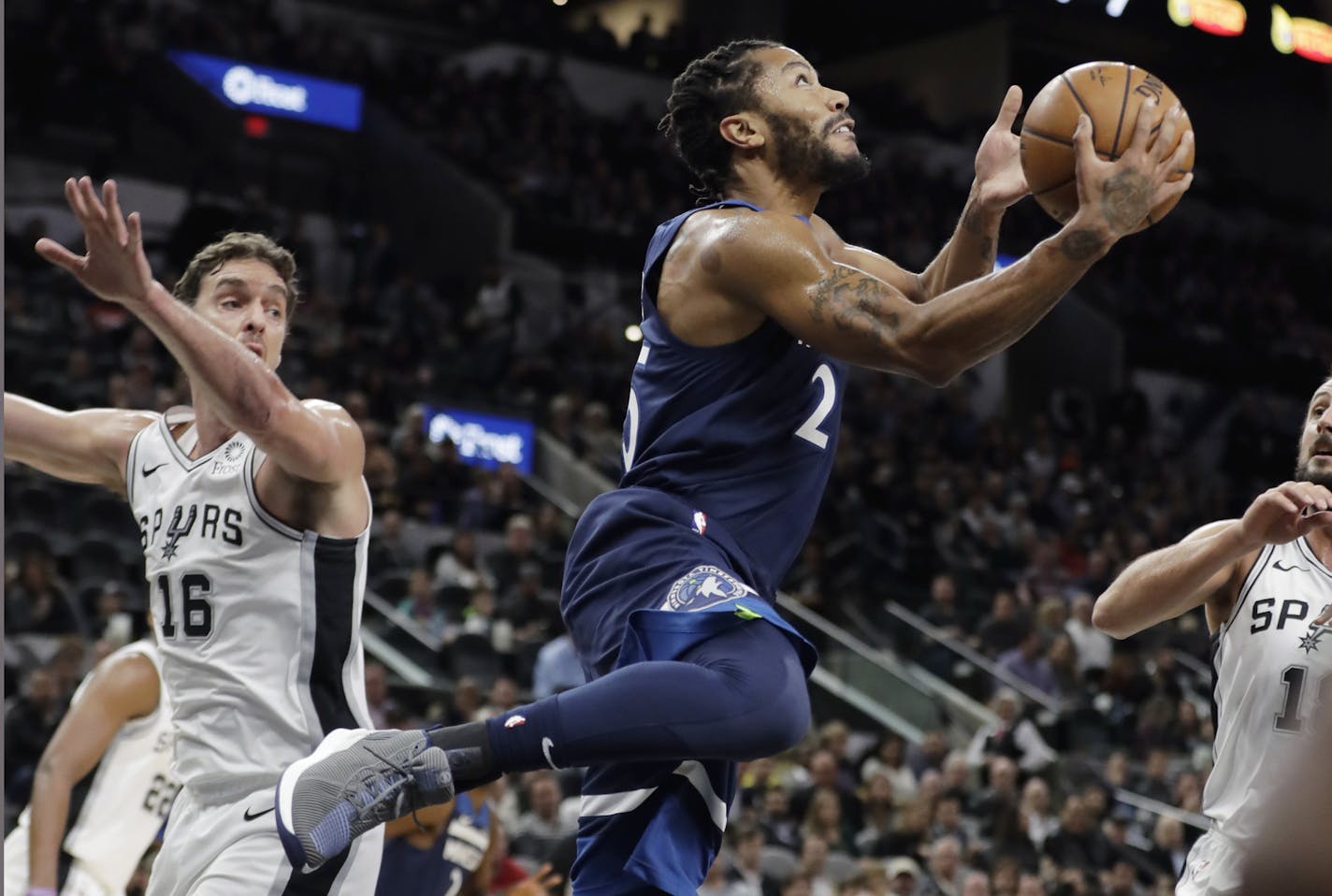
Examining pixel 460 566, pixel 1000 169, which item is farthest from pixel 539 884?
pixel 460 566

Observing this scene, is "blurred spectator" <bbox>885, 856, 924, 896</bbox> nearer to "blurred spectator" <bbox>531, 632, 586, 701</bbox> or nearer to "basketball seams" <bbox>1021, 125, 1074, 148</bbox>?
"blurred spectator" <bbox>531, 632, 586, 701</bbox>

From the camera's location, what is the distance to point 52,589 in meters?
11.0

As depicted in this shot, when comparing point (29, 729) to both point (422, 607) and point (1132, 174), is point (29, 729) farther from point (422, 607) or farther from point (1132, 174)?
point (1132, 174)

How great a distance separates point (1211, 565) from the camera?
14.6ft

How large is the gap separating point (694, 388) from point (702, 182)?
A: 2.52 ft

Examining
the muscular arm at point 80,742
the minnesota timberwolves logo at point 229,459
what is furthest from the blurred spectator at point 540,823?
the minnesota timberwolves logo at point 229,459

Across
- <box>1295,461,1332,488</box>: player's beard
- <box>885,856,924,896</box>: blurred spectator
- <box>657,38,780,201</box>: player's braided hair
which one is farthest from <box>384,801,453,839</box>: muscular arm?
<box>885,856,924,896</box>: blurred spectator

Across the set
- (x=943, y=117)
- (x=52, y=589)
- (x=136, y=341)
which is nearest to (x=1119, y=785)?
(x=52, y=589)

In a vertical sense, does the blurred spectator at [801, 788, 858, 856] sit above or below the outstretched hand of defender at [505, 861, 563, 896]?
below

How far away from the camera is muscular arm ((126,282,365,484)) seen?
366 cm

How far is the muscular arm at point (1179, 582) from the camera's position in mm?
4445

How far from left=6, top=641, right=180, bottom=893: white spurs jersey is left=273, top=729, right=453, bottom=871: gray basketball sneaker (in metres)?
2.04

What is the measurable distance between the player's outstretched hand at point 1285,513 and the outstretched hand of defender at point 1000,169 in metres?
1.01

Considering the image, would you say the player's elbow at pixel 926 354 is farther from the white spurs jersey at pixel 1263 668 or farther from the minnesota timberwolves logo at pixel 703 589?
the white spurs jersey at pixel 1263 668
